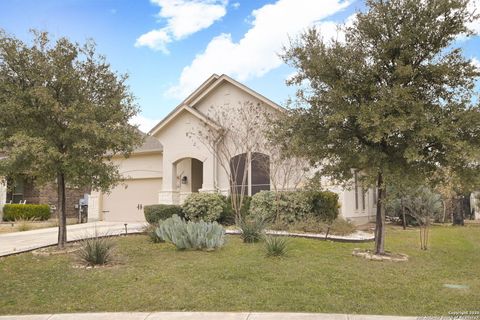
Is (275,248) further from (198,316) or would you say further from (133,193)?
(133,193)

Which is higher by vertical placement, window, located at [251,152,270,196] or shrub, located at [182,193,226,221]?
window, located at [251,152,270,196]

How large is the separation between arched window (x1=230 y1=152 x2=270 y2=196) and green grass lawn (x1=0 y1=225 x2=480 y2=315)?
319 inches

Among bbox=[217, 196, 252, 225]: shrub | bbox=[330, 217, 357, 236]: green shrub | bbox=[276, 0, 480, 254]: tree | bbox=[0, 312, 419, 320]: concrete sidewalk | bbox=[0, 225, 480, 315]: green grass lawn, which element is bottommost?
bbox=[0, 312, 419, 320]: concrete sidewalk

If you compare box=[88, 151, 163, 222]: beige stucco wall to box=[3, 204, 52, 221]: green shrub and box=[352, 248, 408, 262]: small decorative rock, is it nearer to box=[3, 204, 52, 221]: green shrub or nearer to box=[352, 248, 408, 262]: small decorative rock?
box=[3, 204, 52, 221]: green shrub

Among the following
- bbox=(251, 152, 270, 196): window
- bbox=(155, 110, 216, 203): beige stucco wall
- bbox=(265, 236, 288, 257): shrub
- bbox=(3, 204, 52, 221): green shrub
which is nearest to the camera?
bbox=(265, 236, 288, 257): shrub

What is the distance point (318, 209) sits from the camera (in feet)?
54.3

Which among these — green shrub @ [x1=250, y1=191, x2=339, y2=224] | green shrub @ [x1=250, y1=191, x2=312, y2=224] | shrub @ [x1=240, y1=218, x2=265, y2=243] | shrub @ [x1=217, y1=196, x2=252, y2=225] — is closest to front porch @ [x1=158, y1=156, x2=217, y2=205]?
shrub @ [x1=217, y1=196, x2=252, y2=225]

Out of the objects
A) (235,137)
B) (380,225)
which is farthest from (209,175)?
(380,225)

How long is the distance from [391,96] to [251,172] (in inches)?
435

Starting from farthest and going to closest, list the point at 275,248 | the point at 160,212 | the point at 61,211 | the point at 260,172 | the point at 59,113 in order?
the point at 260,172
the point at 160,212
the point at 61,211
the point at 59,113
the point at 275,248

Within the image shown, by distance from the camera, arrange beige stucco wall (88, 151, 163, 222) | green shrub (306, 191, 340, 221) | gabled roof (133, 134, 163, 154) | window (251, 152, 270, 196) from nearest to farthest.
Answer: green shrub (306, 191, 340, 221)
window (251, 152, 270, 196)
gabled roof (133, 134, 163, 154)
beige stucco wall (88, 151, 163, 222)

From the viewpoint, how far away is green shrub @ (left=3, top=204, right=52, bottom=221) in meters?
22.8

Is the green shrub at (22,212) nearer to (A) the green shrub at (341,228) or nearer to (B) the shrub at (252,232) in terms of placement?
(B) the shrub at (252,232)

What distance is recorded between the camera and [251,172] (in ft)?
64.1
